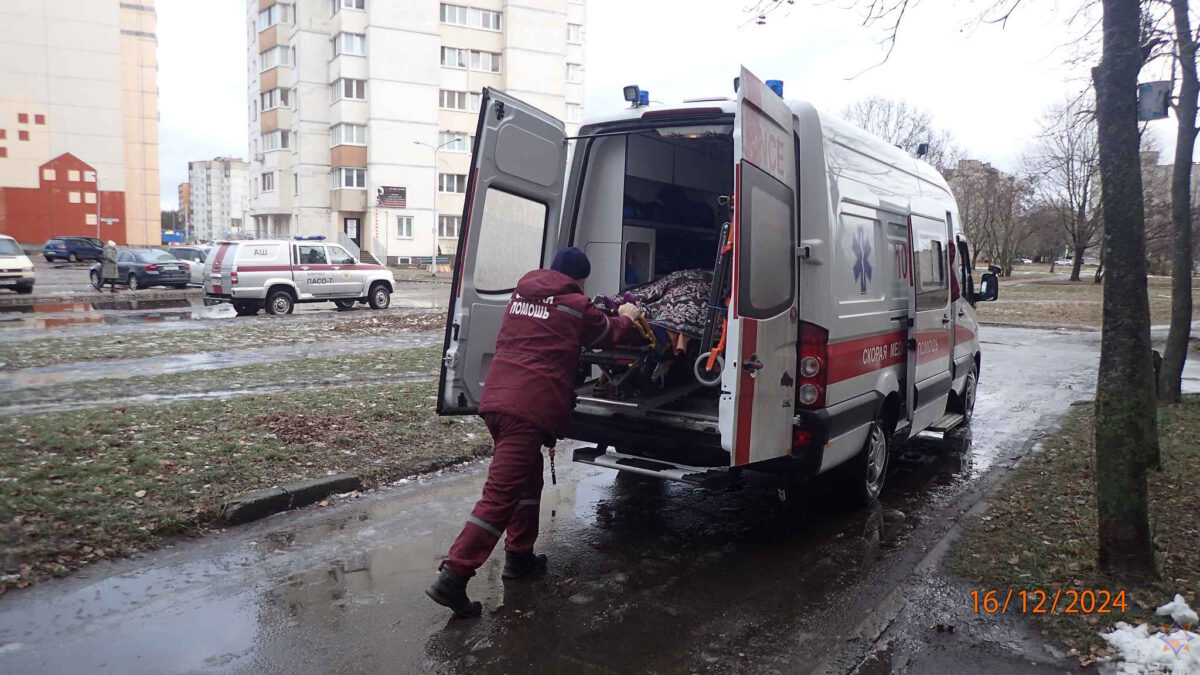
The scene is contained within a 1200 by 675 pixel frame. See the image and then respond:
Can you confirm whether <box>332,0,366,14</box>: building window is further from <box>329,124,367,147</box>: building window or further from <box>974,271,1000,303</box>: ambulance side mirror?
<box>974,271,1000,303</box>: ambulance side mirror

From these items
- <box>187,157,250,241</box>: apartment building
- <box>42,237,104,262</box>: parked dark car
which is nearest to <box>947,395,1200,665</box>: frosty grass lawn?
<box>42,237,104,262</box>: parked dark car

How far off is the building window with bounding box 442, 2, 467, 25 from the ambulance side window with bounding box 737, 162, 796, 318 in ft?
195

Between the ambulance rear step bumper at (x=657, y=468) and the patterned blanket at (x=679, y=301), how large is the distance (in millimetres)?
917

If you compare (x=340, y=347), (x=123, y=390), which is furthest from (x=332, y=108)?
(x=123, y=390)

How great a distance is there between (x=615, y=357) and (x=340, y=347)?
10.2 metres

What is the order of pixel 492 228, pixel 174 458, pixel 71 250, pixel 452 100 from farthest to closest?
pixel 452 100 < pixel 71 250 < pixel 174 458 < pixel 492 228

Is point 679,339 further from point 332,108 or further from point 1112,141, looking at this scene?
point 332,108

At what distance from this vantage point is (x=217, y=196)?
158 metres

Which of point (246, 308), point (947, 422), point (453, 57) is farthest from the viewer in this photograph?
point (453, 57)

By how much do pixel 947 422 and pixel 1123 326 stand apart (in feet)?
12.4

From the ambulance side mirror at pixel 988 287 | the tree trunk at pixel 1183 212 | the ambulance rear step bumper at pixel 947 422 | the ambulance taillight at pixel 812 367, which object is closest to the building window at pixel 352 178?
the tree trunk at pixel 1183 212

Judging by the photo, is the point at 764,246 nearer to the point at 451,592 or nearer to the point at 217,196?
the point at 451,592

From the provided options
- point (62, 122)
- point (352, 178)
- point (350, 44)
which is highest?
point (350, 44)
